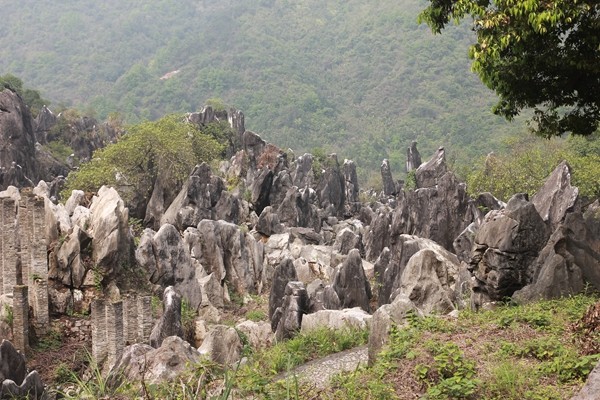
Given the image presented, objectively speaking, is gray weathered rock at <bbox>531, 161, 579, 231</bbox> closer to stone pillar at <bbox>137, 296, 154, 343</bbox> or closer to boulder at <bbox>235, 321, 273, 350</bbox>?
boulder at <bbox>235, 321, 273, 350</bbox>

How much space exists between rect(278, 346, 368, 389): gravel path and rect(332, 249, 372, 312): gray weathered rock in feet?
26.7

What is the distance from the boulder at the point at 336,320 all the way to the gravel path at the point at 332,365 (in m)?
1.45

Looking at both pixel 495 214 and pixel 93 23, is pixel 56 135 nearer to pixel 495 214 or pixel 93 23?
pixel 495 214

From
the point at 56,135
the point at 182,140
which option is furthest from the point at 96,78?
the point at 182,140

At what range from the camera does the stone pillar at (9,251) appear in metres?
20.1

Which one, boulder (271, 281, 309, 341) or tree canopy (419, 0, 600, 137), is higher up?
tree canopy (419, 0, 600, 137)

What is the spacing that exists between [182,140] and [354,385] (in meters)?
42.0

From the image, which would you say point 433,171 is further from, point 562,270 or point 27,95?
point 27,95

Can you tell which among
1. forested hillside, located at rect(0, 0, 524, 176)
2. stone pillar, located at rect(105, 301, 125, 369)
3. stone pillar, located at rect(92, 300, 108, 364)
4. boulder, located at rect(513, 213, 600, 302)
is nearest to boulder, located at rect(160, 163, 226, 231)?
stone pillar, located at rect(92, 300, 108, 364)

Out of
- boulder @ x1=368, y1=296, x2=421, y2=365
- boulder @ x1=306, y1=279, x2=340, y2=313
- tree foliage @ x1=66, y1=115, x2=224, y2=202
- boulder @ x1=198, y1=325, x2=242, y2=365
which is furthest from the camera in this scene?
tree foliage @ x1=66, y1=115, x2=224, y2=202

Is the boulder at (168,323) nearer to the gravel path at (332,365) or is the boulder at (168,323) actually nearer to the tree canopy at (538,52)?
the gravel path at (332,365)

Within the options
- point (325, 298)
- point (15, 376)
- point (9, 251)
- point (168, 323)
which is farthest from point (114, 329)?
point (325, 298)

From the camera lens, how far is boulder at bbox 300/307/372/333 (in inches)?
594

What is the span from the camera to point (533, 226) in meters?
15.6
